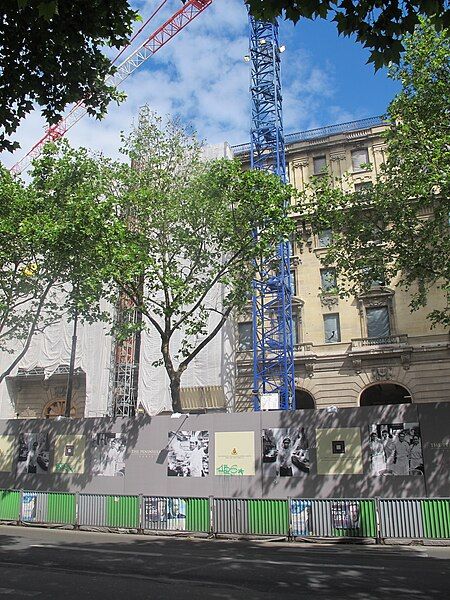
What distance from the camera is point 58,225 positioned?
59.0 ft

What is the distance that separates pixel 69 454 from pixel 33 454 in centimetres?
161

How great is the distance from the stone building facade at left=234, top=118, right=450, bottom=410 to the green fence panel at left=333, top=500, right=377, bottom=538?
15.7 metres

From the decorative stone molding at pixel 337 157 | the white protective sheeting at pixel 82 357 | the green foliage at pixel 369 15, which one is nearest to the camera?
the green foliage at pixel 369 15

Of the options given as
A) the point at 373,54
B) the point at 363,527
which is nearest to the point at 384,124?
the point at 363,527

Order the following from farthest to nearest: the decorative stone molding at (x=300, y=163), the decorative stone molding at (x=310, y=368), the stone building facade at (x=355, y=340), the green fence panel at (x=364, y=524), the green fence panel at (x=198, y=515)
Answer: the decorative stone molding at (x=300, y=163), the decorative stone molding at (x=310, y=368), the stone building facade at (x=355, y=340), the green fence panel at (x=198, y=515), the green fence panel at (x=364, y=524)

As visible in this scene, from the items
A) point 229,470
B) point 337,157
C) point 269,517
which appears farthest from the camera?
point 337,157

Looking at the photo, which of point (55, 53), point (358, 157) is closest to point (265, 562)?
point (55, 53)

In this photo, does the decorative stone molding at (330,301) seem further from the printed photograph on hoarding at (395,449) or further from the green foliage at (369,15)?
the green foliage at (369,15)

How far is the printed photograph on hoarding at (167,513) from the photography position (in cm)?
1473

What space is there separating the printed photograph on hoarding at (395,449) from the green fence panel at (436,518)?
2815 mm

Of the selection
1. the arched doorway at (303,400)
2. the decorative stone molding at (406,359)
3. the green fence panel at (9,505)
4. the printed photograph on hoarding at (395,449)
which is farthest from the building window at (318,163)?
the green fence panel at (9,505)

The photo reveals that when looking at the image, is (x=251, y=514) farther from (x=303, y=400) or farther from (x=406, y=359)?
(x=303, y=400)

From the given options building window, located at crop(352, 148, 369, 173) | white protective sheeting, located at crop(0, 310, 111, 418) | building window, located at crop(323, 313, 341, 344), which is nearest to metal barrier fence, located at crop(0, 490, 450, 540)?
white protective sheeting, located at crop(0, 310, 111, 418)

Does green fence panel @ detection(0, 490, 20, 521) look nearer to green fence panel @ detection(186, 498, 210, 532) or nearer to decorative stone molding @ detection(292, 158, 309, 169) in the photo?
green fence panel @ detection(186, 498, 210, 532)
